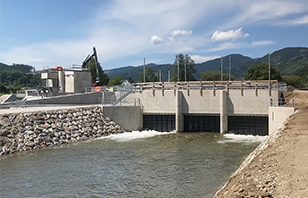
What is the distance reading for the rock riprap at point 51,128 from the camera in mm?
20038

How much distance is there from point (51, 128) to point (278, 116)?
19.1m

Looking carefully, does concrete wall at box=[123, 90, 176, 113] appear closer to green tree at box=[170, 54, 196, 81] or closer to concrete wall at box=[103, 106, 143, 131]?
concrete wall at box=[103, 106, 143, 131]

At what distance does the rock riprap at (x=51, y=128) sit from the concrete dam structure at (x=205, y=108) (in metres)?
2.09

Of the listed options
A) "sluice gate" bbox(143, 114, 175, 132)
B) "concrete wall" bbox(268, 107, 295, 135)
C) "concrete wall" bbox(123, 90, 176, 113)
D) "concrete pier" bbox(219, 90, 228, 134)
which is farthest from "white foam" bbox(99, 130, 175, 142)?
"concrete wall" bbox(268, 107, 295, 135)

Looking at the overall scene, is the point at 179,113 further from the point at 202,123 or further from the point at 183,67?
the point at 183,67

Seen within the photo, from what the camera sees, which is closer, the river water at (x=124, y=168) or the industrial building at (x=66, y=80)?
the river water at (x=124, y=168)

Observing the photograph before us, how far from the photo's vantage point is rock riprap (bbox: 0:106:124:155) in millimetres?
20038

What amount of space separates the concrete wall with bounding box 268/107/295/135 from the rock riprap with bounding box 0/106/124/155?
45.9 feet

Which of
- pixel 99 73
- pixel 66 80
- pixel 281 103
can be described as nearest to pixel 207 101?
pixel 281 103

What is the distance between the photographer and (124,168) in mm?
15562

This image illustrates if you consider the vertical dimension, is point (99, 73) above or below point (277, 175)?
above

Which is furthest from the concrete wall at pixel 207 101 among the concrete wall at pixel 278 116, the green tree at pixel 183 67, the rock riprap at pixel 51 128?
the green tree at pixel 183 67

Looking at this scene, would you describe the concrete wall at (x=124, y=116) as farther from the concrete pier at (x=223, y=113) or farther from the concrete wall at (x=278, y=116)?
the concrete wall at (x=278, y=116)

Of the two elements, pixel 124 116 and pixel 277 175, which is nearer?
pixel 277 175
